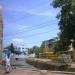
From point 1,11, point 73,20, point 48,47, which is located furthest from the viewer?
point 48,47

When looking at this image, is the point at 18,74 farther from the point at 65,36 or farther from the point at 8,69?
the point at 65,36

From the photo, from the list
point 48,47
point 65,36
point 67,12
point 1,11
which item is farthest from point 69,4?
point 48,47

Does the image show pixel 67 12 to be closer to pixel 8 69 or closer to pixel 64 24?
pixel 64 24

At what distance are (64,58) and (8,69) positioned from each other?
2094 cm

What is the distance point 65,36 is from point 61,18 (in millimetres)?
2758

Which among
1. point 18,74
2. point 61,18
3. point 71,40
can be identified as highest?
point 61,18

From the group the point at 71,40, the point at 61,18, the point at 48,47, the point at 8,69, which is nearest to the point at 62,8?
the point at 61,18

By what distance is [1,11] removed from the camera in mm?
52000

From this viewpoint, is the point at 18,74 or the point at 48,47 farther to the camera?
the point at 48,47

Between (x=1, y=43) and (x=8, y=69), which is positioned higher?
(x=1, y=43)

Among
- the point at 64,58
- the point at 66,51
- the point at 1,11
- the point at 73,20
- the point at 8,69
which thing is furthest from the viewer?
the point at 66,51

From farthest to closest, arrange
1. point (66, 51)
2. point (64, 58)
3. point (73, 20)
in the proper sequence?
point (66, 51), point (64, 58), point (73, 20)

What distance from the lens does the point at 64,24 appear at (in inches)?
1813

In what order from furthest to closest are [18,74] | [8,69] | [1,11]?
1. [1,11]
2. [8,69]
3. [18,74]
